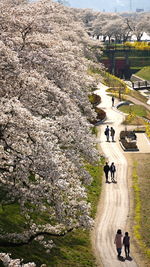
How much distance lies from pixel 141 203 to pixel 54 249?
11.6 meters

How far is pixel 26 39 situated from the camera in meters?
35.1

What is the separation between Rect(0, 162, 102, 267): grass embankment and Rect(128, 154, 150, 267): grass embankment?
3335 mm

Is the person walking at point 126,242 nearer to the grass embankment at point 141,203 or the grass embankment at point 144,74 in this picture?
the grass embankment at point 141,203

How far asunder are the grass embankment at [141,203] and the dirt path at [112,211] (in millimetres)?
751

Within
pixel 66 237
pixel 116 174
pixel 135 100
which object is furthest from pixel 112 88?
pixel 66 237

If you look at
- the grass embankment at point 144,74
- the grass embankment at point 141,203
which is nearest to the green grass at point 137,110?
the grass embankment at point 141,203

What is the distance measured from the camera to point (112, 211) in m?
34.1

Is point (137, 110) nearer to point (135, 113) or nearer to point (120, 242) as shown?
point (135, 113)

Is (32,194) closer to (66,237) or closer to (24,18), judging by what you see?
(66,237)

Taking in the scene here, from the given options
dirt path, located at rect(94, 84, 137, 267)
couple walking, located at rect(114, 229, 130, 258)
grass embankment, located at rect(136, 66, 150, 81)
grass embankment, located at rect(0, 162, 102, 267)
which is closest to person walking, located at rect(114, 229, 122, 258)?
couple walking, located at rect(114, 229, 130, 258)

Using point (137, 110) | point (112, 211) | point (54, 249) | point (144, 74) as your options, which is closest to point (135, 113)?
point (137, 110)

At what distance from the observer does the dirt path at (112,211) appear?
26916mm

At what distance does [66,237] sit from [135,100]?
201 ft

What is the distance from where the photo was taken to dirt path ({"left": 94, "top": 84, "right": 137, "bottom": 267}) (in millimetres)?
26916
